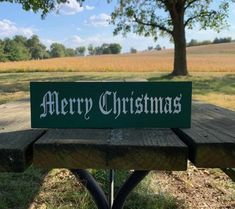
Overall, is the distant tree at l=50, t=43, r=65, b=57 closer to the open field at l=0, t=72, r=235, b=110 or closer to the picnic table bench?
the open field at l=0, t=72, r=235, b=110

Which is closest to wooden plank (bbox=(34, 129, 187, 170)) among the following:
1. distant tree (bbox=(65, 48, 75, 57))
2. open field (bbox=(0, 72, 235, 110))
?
open field (bbox=(0, 72, 235, 110))

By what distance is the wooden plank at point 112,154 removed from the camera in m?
1.42

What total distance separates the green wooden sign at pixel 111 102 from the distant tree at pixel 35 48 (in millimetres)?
107030

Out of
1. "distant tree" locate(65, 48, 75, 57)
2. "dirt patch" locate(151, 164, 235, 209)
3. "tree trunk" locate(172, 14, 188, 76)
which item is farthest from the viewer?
"distant tree" locate(65, 48, 75, 57)

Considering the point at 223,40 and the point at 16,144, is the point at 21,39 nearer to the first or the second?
the point at 223,40

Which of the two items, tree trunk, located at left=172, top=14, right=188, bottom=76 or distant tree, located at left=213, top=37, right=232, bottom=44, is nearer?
tree trunk, located at left=172, top=14, right=188, bottom=76

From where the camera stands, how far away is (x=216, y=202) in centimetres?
309

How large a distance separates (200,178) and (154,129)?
2.15 meters

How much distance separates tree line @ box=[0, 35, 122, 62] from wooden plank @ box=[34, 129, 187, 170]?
7626cm

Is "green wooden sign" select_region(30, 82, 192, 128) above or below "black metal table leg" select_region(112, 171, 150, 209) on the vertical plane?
above

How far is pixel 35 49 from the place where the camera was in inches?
4281

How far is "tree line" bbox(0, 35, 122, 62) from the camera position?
86.2 meters

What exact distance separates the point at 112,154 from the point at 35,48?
10994 centimetres

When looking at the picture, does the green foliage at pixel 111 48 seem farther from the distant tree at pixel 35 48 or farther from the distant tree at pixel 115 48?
the distant tree at pixel 35 48
